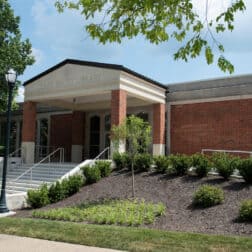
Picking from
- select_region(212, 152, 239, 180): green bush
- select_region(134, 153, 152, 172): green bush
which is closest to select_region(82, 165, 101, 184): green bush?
select_region(134, 153, 152, 172): green bush

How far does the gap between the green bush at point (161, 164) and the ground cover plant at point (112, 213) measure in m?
2.94

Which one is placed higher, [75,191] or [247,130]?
[247,130]

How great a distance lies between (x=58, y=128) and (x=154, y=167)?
13.0 metres

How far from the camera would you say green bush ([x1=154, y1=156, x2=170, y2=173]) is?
1666 cm

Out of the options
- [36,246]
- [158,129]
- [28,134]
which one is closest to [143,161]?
[158,129]

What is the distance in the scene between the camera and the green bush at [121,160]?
17942 mm

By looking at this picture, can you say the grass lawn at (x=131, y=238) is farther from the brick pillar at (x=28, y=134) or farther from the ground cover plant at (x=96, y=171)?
the brick pillar at (x=28, y=134)

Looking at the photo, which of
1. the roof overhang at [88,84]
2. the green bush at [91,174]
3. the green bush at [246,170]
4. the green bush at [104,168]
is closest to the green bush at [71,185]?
the green bush at [91,174]

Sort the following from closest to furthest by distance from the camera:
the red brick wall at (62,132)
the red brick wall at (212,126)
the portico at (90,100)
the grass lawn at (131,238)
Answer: the grass lawn at (131,238)
the portico at (90,100)
the red brick wall at (212,126)
the red brick wall at (62,132)

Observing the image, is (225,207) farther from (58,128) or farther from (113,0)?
(58,128)

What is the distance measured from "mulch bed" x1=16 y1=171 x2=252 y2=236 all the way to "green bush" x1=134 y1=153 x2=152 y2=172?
0.41 m

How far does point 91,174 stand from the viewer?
17.1 m

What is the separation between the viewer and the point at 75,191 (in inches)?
650

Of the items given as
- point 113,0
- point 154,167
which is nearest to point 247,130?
point 154,167
